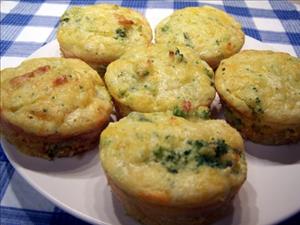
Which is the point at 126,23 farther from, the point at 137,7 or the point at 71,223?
the point at 71,223

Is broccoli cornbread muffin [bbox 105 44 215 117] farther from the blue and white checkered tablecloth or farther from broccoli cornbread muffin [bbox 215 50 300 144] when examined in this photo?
the blue and white checkered tablecloth

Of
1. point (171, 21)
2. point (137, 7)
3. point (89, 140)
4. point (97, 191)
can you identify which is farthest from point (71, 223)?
point (137, 7)

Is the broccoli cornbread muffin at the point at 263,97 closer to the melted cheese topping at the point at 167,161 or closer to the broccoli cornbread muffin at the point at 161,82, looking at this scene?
the broccoli cornbread muffin at the point at 161,82

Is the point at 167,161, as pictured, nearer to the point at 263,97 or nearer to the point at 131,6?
the point at 263,97

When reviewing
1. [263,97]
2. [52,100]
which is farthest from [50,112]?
[263,97]

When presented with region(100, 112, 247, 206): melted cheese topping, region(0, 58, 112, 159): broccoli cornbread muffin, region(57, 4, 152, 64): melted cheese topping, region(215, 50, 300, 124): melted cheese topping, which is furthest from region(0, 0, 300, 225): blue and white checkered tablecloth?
region(215, 50, 300, 124): melted cheese topping

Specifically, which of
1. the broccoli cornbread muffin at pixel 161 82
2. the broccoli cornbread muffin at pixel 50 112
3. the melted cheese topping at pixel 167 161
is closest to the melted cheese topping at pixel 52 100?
the broccoli cornbread muffin at pixel 50 112
